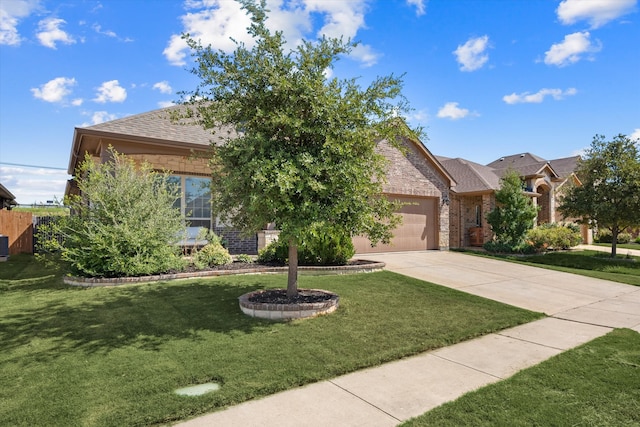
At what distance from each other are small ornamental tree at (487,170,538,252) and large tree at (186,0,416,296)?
12.7 m

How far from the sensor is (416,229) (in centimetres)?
1672

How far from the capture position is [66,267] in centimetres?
1022

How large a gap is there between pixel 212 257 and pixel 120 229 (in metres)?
2.55

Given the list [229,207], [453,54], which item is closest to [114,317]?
[229,207]

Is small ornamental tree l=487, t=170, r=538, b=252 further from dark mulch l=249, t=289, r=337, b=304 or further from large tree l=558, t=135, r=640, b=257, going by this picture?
dark mulch l=249, t=289, r=337, b=304

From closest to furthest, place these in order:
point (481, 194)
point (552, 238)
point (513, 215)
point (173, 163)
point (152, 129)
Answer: point (152, 129)
point (173, 163)
point (513, 215)
point (552, 238)
point (481, 194)

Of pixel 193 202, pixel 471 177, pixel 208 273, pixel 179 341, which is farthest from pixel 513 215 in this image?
pixel 179 341

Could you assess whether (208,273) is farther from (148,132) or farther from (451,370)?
(451,370)

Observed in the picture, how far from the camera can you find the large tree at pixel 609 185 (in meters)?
14.3

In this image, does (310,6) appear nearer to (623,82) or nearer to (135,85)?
(135,85)

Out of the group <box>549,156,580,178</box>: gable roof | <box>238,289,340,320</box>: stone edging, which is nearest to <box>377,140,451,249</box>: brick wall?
<box>238,289,340,320</box>: stone edging

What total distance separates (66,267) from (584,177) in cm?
1974

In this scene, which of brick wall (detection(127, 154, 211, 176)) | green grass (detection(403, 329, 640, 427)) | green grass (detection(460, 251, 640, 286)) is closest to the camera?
green grass (detection(403, 329, 640, 427))

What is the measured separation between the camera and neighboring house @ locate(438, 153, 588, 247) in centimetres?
1948
